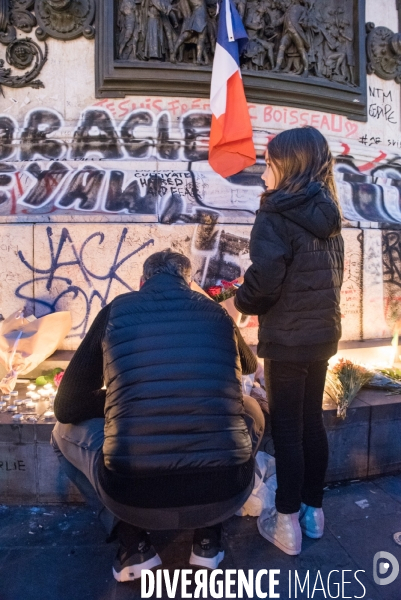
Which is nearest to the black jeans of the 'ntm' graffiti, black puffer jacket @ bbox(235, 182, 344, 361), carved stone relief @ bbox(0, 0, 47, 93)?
black puffer jacket @ bbox(235, 182, 344, 361)

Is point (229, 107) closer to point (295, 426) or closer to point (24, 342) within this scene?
point (24, 342)

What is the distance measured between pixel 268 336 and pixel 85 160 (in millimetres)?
3364

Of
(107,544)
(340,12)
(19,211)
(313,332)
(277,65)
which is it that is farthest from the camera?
(340,12)

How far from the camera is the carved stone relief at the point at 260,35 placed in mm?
5262

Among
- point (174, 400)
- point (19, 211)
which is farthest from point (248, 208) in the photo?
point (174, 400)

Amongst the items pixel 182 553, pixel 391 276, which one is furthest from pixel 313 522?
pixel 391 276

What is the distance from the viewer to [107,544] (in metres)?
2.57

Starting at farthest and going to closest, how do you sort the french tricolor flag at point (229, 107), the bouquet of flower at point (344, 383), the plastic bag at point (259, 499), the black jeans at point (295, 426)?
the french tricolor flag at point (229, 107), the bouquet of flower at point (344, 383), the plastic bag at point (259, 499), the black jeans at point (295, 426)

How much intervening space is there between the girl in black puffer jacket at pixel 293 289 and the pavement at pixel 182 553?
0.50ft

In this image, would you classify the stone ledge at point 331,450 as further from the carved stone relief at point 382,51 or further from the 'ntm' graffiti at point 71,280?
the carved stone relief at point 382,51

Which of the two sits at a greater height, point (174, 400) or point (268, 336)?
point (268, 336)

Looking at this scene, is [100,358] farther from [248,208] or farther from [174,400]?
[248,208]

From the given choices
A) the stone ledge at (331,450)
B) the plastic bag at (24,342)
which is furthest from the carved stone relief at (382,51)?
the plastic bag at (24,342)

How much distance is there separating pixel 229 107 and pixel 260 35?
1.23 m
